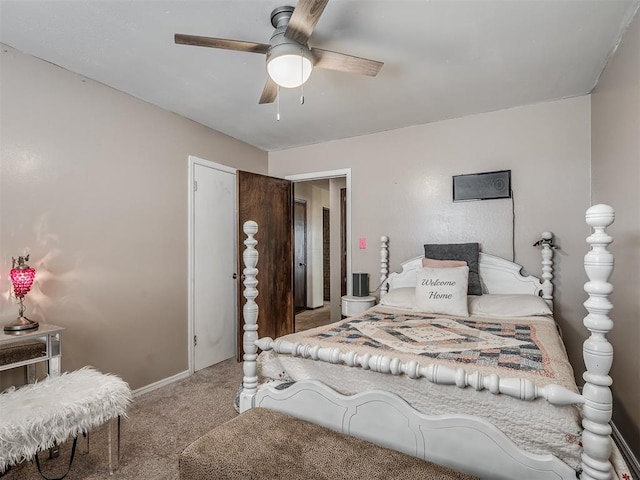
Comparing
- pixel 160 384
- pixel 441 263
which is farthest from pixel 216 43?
pixel 160 384

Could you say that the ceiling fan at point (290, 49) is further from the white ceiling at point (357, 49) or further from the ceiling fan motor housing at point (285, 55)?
the white ceiling at point (357, 49)

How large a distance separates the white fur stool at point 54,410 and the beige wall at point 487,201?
104 inches

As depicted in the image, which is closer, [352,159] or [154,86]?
[154,86]

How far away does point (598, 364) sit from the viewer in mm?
1188

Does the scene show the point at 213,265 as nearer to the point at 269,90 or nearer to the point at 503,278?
the point at 269,90

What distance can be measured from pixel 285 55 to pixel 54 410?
2.04 m

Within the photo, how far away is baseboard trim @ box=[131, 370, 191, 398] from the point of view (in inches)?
115

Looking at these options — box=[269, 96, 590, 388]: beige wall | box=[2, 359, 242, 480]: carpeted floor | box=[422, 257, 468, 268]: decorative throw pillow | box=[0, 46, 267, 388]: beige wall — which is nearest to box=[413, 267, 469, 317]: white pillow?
box=[422, 257, 468, 268]: decorative throw pillow

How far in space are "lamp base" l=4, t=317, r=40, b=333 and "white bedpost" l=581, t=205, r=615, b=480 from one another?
2679mm

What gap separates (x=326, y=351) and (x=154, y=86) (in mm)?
2405

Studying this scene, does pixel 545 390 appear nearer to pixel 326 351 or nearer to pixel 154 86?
pixel 326 351

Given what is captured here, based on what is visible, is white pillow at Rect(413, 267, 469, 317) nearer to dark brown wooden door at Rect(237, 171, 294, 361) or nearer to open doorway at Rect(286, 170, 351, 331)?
dark brown wooden door at Rect(237, 171, 294, 361)

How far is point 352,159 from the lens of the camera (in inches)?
159

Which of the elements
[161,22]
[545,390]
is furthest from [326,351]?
[161,22]
